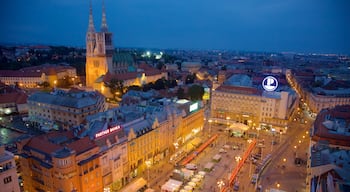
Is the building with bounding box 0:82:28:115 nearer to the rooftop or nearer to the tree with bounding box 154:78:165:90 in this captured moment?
the rooftop

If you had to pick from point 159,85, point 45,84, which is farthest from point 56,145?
point 45,84

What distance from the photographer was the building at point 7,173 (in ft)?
111

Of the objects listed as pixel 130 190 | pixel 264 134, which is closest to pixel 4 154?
pixel 130 190

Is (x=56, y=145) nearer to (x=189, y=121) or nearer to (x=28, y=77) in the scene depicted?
(x=189, y=121)

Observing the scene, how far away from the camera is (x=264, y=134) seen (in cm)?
7900

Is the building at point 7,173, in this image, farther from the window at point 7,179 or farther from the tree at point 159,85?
the tree at point 159,85

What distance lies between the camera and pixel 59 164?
36625mm

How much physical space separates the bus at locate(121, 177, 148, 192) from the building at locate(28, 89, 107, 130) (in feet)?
107

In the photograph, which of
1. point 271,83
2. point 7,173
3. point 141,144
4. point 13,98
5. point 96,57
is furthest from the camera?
point 96,57

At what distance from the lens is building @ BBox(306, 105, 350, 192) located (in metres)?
32.8

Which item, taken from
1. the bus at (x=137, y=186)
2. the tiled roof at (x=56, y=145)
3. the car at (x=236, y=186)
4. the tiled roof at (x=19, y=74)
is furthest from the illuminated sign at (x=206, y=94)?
the tiled roof at (x=19, y=74)

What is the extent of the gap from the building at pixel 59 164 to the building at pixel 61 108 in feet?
98.5

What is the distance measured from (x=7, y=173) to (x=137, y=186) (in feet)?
71.2

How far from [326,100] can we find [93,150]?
9298cm
